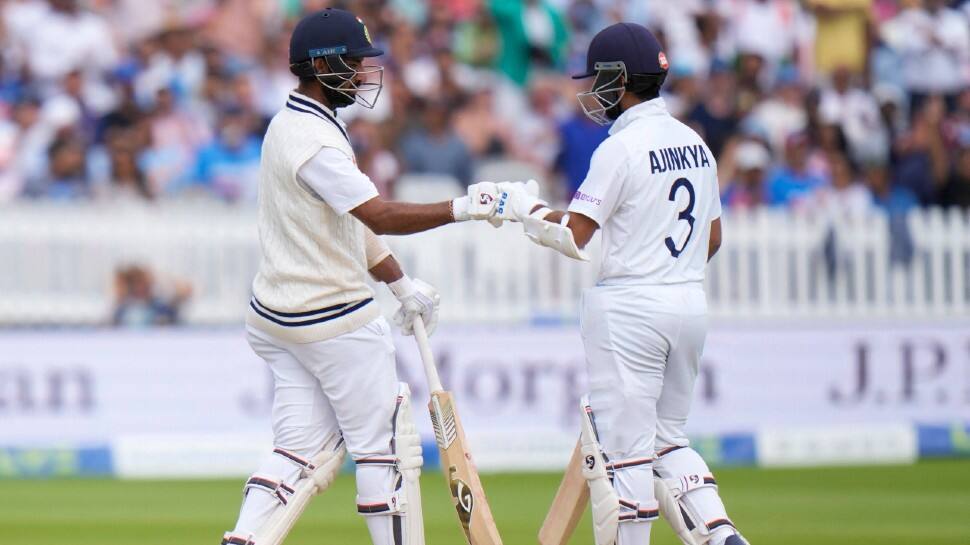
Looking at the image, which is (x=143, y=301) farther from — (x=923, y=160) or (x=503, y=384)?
(x=923, y=160)

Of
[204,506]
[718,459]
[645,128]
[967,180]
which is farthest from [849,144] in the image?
[645,128]

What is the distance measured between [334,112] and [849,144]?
8.27 metres

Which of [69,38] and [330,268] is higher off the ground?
[69,38]

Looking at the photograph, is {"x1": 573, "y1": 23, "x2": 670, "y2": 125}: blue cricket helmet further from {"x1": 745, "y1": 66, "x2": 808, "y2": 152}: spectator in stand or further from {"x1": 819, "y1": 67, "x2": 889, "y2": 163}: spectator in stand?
{"x1": 819, "y1": 67, "x2": 889, "y2": 163}: spectator in stand

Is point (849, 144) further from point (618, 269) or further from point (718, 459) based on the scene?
point (618, 269)

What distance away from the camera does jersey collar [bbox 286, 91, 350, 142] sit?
19.0ft

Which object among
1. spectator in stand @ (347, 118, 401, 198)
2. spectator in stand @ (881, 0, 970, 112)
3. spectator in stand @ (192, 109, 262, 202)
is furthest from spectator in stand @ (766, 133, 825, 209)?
spectator in stand @ (192, 109, 262, 202)

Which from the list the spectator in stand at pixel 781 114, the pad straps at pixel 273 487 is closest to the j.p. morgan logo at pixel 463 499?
the pad straps at pixel 273 487

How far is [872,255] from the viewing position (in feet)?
39.6

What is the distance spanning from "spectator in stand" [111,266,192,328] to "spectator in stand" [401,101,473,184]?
1.99 m

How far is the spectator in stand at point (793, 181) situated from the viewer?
12.6 m

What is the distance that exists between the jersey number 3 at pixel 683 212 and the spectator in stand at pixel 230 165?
6.67 m

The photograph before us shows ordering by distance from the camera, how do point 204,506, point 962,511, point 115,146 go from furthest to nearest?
1. point 115,146
2. point 204,506
3. point 962,511

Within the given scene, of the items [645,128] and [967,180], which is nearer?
[645,128]
